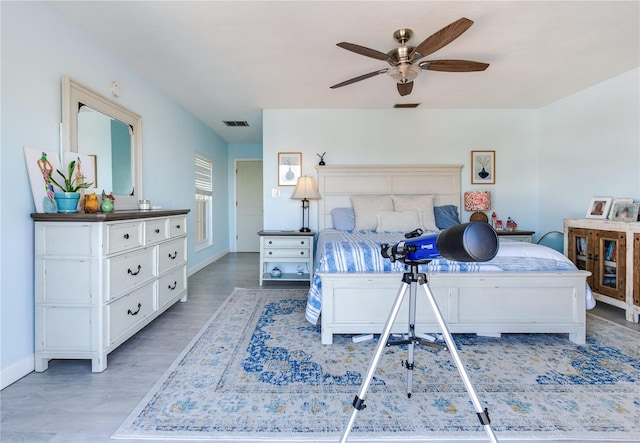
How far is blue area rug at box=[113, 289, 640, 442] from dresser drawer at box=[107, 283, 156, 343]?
0.42 meters

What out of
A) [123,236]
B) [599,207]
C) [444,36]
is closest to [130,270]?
[123,236]

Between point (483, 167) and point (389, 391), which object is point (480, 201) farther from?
point (389, 391)

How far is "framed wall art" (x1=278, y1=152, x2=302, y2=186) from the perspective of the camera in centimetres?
430

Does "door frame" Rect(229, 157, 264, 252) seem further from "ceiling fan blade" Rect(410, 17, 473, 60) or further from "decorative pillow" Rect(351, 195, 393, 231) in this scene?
"ceiling fan blade" Rect(410, 17, 473, 60)

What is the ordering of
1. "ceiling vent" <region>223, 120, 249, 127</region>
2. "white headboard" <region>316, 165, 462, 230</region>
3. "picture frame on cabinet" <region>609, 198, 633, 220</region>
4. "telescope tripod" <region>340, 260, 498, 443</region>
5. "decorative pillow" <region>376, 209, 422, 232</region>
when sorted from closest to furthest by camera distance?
"telescope tripod" <region>340, 260, 498, 443</region>, "picture frame on cabinet" <region>609, 198, 633, 220</region>, "decorative pillow" <region>376, 209, 422, 232</region>, "white headboard" <region>316, 165, 462, 230</region>, "ceiling vent" <region>223, 120, 249, 127</region>

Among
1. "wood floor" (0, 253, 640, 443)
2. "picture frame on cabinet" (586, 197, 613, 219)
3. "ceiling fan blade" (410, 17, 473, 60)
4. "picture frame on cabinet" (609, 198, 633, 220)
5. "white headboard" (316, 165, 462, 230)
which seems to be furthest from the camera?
"white headboard" (316, 165, 462, 230)

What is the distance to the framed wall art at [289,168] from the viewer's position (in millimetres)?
4297

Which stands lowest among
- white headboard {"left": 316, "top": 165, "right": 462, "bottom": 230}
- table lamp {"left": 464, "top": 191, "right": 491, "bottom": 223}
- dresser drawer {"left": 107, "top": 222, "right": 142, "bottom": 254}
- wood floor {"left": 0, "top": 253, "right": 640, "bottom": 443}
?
wood floor {"left": 0, "top": 253, "right": 640, "bottom": 443}

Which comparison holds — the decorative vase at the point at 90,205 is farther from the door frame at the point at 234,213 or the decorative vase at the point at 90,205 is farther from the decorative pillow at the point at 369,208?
the door frame at the point at 234,213

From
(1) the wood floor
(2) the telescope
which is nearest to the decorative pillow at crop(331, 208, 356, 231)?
(1) the wood floor

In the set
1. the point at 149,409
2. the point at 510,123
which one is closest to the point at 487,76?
the point at 510,123

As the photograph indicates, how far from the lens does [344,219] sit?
3.97 metres

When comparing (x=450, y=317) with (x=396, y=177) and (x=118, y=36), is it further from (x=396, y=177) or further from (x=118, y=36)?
(x=118, y=36)

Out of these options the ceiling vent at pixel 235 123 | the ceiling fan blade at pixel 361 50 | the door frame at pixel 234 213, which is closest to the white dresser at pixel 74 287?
the ceiling fan blade at pixel 361 50
